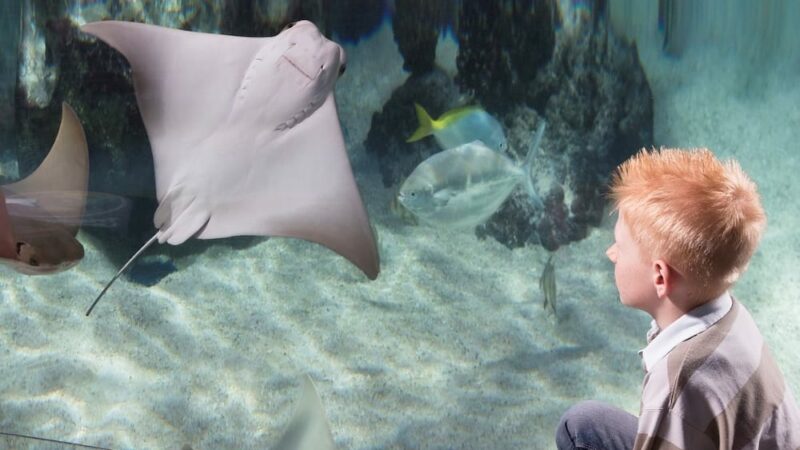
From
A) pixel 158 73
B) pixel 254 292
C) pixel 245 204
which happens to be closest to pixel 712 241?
pixel 245 204

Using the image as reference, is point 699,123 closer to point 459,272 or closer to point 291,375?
point 459,272

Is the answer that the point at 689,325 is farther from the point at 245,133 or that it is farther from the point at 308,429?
the point at 245,133

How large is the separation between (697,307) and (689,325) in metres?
0.04

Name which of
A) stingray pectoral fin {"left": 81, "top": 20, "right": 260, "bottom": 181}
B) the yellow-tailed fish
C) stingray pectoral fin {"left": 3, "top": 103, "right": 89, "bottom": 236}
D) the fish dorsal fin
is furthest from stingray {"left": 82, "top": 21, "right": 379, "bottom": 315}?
the yellow-tailed fish

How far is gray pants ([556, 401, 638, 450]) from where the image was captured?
58.3 inches

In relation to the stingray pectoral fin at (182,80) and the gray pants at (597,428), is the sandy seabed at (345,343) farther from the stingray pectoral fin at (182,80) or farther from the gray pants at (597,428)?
the stingray pectoral fin at (182,80)

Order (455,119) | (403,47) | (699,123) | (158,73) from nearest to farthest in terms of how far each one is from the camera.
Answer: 1. (158,73)
2. (455,119)
3. (403,47)
4. (699,123)

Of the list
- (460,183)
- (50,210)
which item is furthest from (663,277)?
(460,183)

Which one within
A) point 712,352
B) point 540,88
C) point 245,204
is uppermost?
point 712,352

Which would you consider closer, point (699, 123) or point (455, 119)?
point (455, 119)

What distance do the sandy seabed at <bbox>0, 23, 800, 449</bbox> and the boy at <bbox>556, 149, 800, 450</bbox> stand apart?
1.35 meters

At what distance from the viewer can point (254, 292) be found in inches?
146

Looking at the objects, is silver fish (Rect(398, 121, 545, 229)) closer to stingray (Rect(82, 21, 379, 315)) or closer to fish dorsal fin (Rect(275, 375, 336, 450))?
stingray (Rect(82, 21, 379, 315))

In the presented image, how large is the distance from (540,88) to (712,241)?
14.6ft
